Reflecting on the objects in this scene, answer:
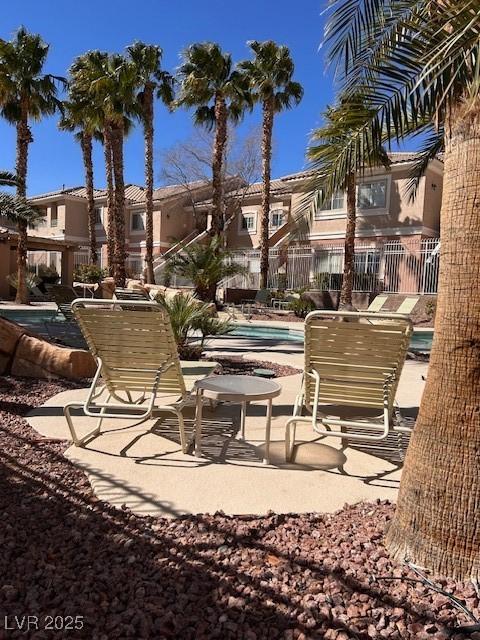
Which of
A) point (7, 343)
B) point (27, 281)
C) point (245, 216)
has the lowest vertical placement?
point (7, 343)

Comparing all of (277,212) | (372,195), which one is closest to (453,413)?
(372,195)

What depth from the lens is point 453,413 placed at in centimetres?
→ 214

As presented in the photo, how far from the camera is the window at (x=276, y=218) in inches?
1159

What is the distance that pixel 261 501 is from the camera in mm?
2922

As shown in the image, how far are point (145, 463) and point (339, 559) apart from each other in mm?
1707

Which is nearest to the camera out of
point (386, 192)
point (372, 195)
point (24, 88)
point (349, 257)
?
point (349, 257)

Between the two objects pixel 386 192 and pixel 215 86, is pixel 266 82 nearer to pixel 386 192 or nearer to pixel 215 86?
pixel 215 86

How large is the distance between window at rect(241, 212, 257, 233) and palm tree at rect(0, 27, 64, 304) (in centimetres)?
A: 1349

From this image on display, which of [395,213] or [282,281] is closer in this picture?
[395,213]

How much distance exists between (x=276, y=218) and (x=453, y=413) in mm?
28861

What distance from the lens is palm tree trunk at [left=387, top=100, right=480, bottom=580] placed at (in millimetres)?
2076

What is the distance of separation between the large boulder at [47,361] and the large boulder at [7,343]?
0.06 metres

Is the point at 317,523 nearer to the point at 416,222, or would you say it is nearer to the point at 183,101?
the point at 416,222

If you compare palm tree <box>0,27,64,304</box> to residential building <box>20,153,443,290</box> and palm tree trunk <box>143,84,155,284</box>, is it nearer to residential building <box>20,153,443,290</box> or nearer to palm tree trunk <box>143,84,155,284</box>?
palm tree trunk <box>143,84,155,284</box>
